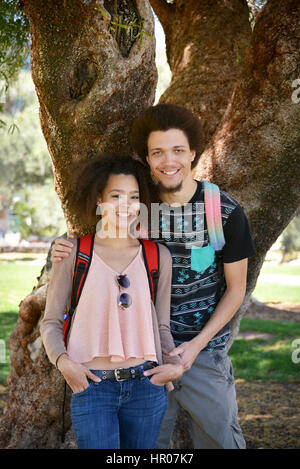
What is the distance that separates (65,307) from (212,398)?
3.40 ft

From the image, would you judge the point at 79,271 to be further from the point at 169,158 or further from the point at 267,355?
Result: the point at 267,355

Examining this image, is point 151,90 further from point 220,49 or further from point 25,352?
point 25,352

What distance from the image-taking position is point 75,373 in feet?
7.36

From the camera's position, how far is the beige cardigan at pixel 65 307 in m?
2.36

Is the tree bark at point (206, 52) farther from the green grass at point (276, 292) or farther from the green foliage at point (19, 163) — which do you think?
the green foliage at point (19, 163)

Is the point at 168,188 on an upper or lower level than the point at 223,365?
upper

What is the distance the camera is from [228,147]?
338cm

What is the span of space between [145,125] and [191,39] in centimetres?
205

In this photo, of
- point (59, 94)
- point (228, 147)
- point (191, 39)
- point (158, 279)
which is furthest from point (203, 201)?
point (191, 39)

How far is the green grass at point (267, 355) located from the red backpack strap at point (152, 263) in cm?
460

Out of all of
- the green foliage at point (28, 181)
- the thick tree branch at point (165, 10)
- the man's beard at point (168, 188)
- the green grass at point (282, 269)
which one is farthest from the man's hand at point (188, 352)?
the green grass at point (282, 269)

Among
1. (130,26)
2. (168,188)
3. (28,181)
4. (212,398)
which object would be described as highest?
(28,181)

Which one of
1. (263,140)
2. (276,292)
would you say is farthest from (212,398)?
(276,292)

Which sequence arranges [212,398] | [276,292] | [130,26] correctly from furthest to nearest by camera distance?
[276,292], [130,26], [212,398]
